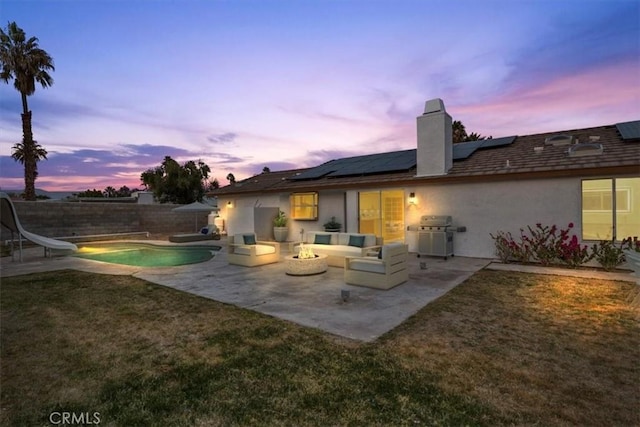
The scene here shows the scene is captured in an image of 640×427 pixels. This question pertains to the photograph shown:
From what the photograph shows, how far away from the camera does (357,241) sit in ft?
27.3

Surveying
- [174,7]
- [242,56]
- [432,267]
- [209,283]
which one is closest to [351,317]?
[209,283]

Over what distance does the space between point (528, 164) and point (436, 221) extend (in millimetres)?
2861

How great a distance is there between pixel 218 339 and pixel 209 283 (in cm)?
304

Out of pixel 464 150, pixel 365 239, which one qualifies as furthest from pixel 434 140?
pixel 365 239

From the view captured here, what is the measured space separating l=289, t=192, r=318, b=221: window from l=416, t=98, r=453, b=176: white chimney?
4656 mm

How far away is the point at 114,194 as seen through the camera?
135 ft

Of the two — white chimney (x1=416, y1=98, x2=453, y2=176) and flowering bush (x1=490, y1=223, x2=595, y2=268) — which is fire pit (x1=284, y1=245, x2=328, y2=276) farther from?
flowering bush (x1=490, y1=223, x2=595, y2=268)

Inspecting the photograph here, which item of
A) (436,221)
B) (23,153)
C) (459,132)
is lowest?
(436,221)

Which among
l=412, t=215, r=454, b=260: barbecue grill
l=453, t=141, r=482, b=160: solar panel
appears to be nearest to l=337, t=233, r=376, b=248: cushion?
l=412, t=215, r=454, b=260: barbecue grill

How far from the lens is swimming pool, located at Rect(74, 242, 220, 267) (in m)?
10.8

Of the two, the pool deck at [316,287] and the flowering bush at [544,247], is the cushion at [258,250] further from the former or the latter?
the flowering bush at [544,247]

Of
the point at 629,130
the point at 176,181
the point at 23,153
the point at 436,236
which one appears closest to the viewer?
the point at 629,130

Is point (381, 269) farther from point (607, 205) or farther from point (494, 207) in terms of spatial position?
point (607, 205)

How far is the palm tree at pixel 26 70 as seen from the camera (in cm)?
1505
